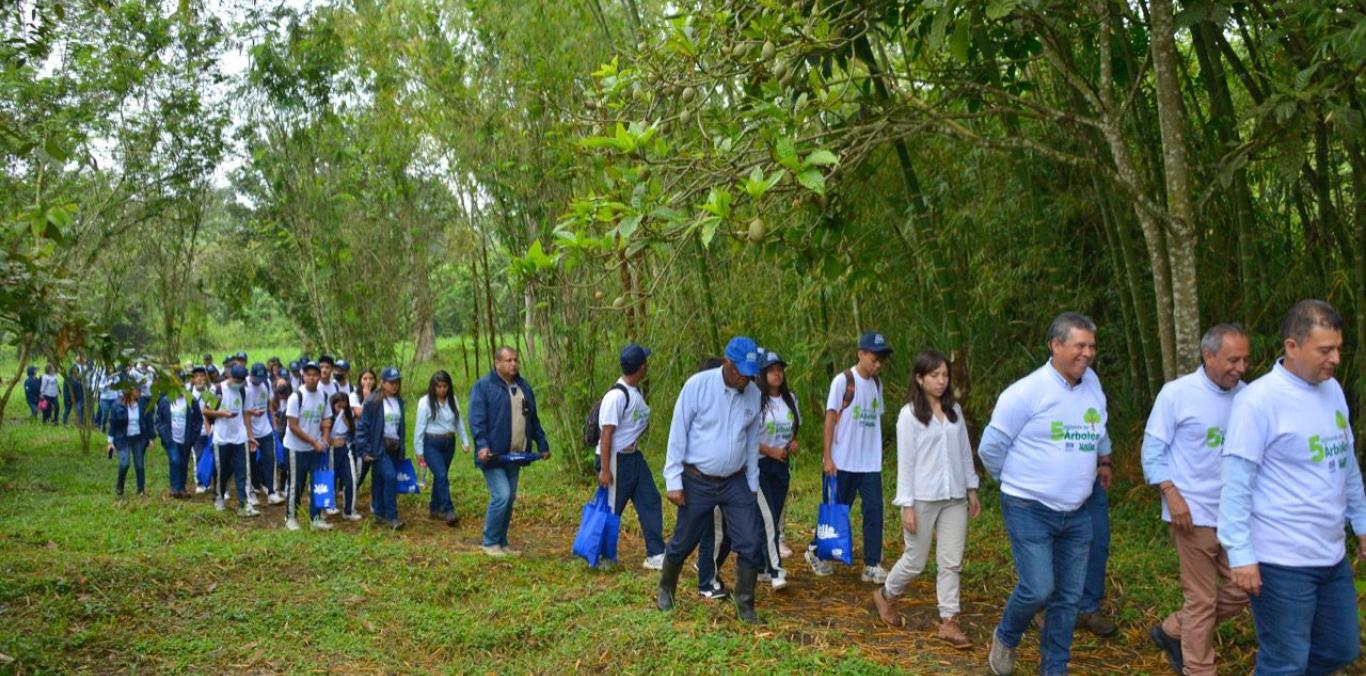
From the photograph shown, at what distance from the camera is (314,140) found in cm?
1341

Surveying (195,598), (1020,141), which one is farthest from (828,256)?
(195,598)

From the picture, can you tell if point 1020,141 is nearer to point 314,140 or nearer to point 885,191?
point 885,191

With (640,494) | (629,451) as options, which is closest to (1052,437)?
(629,451)

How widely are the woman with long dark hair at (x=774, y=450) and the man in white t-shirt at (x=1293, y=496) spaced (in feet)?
10.2

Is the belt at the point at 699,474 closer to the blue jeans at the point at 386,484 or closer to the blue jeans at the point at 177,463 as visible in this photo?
the blue jeans at the point at 386,484

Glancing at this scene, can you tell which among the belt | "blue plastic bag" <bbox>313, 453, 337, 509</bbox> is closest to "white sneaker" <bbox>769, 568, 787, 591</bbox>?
the belt

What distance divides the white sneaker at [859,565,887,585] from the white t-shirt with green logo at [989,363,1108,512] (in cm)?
232

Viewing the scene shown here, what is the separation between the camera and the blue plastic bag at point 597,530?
702cm

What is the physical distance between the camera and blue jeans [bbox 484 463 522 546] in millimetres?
7816

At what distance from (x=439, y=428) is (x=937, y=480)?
16.6 feet

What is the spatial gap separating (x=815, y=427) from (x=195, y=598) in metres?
5.95

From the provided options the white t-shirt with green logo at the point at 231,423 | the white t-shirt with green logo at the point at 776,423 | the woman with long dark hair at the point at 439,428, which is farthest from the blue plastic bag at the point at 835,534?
the white t-shirt with green logo at the point at 231,423

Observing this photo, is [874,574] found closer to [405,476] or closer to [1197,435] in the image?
[1197,435]

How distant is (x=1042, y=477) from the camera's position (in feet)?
14.7
